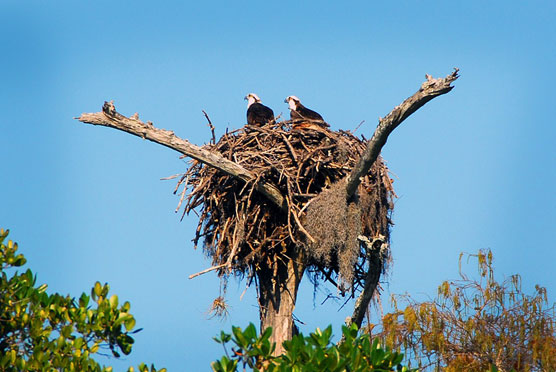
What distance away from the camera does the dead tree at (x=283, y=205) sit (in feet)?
31.7

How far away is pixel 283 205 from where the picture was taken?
9891 mm

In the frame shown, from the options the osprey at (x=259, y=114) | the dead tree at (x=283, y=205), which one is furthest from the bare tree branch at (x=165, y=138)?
the osprey at (x=259, y=114)

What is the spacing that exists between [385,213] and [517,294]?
2.32 m

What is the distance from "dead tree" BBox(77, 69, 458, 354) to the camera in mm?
9648

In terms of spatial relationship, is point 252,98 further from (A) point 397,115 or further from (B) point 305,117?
(A) point 397,115

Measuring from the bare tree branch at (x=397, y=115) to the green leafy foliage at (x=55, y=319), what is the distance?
2.80 meters

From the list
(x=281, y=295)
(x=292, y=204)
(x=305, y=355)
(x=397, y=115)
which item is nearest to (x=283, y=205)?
(x=292, y=204)

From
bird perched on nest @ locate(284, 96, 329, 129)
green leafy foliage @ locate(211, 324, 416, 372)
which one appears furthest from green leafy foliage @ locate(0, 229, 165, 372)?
bird perched on nest @ locate(284, 96, 329, 129)

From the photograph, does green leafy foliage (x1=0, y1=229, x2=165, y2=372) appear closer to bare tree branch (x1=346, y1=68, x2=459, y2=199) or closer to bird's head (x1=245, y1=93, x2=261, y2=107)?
bare tree branch (x1=346, y1=68, x2=459, y2=199)

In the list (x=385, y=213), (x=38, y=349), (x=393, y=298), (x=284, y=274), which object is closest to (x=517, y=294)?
(x=393, y=298)

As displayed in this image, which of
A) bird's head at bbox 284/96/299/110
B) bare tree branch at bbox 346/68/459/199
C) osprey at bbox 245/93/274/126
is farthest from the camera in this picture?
bird's head at bbox 284/96/299/110

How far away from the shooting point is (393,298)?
38.5ft

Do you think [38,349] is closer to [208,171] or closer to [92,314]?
[92,314]

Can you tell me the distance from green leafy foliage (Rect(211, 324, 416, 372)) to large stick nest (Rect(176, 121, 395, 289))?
2470mm
